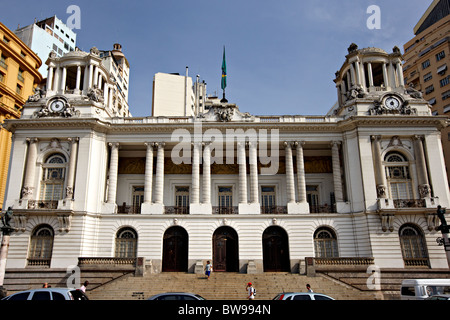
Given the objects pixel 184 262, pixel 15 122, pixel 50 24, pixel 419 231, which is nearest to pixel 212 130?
pixel 184 262

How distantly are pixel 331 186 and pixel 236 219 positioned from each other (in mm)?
10060

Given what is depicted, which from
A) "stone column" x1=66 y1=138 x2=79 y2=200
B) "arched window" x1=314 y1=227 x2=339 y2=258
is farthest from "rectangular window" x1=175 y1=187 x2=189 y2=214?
"arched window" x1=314 y1=227 x2=339 y2=258

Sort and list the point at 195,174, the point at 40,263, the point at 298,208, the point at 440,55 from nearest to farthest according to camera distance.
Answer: the point at 40,263, the point at 298,208, the point at 195,174, the point at 440,55

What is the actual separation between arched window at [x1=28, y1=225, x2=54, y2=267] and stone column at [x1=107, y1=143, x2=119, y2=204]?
17.2ft

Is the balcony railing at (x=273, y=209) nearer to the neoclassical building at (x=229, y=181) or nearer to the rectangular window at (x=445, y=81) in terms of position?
the neoclassical building at (x=229, y=181)

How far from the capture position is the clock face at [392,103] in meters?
32.9

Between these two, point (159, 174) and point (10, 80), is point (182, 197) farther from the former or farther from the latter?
point (10, 80)

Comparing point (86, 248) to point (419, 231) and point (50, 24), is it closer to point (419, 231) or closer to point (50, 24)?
point (419, 231)

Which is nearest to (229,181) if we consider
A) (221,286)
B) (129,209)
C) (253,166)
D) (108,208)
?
(253,166)

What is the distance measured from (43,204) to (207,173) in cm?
1357

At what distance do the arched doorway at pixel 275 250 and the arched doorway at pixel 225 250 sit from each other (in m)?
2.47

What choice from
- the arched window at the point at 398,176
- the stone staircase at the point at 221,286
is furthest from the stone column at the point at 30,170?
the arched window at the point at 398,176

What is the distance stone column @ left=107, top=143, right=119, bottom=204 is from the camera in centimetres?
3216

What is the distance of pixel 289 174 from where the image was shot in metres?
32.9
